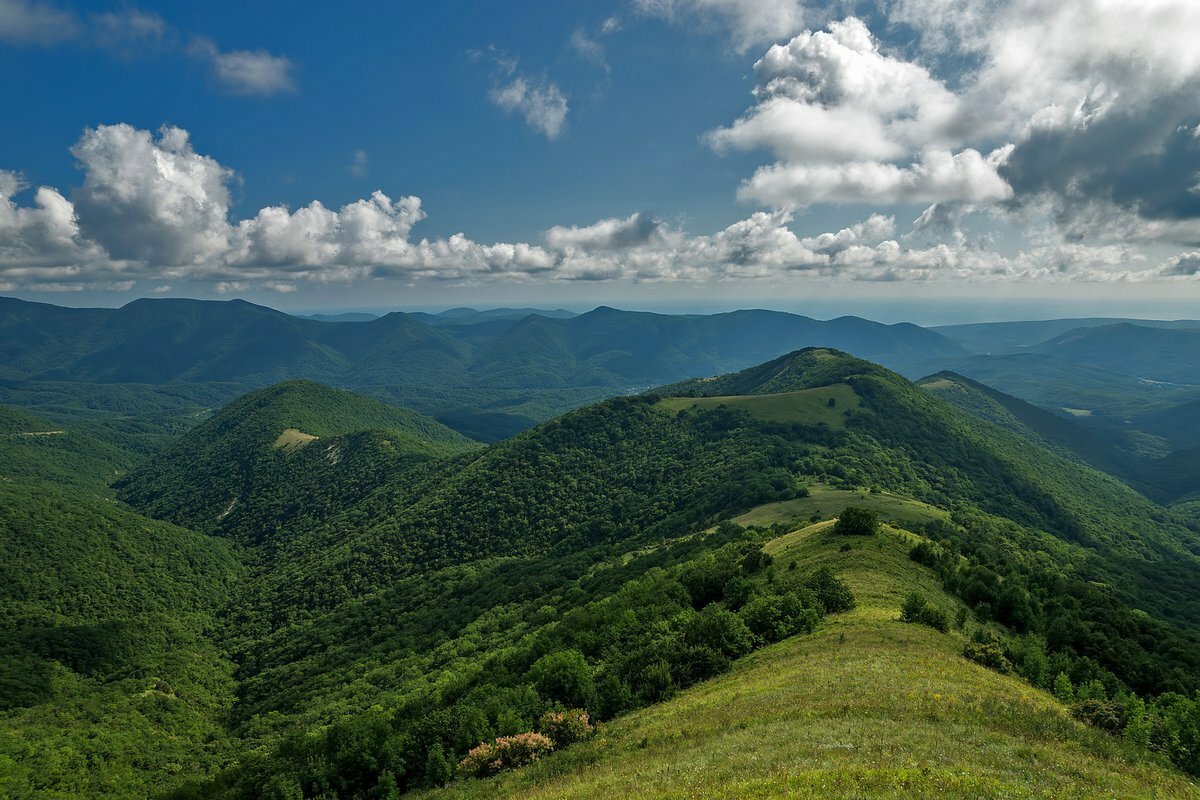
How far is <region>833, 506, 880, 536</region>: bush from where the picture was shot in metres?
86.8

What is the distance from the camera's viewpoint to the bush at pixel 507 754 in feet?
142

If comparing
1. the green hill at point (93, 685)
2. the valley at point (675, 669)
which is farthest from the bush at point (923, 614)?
the green hill at point (93, 685)

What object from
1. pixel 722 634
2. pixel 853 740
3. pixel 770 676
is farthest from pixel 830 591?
pixel 853 740

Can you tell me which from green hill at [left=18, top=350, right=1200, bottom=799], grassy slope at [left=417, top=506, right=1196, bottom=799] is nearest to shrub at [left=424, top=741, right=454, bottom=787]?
green hill at [left=18, top=350, right=1200, bottom=799]

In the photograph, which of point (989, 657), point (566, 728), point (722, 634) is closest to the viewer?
point (566, 728)

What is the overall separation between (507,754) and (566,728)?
5.02 metres

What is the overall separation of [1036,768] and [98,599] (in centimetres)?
26135

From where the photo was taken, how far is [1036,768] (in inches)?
985

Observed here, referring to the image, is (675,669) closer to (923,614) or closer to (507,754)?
(507,754)

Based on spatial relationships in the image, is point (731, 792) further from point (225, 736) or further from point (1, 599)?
point (1, 599)

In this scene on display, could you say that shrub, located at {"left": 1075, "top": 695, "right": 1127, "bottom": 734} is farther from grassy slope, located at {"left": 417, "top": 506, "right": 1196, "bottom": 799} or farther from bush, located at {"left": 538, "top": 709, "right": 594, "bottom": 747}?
bush, located at {"left": 538, "top": 709, "right": 594, "bottom": 747}

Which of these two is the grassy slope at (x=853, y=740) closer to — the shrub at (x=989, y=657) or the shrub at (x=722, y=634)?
the shrub at (x=989, y=657)

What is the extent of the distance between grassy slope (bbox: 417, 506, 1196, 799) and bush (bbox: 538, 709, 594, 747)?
219 cm

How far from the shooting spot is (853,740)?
1154 inches
